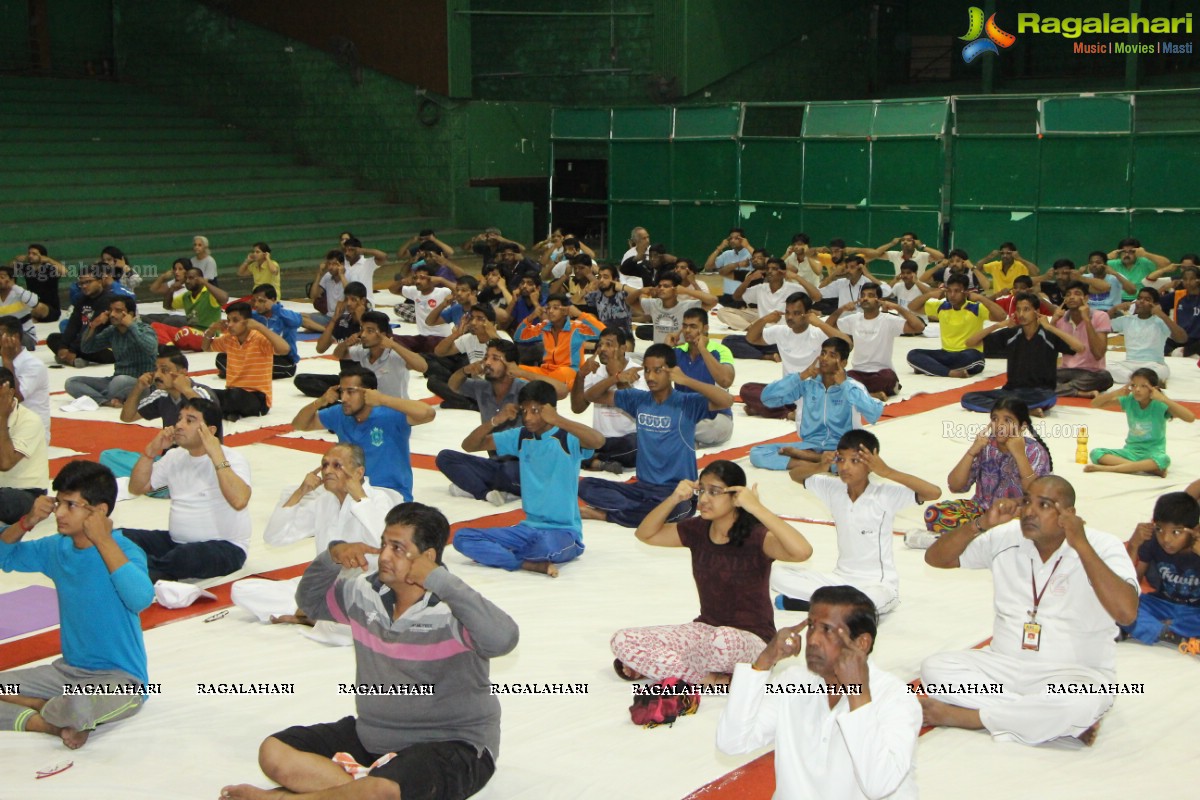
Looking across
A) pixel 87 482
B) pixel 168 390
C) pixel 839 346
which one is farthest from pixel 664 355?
pixel 87 482

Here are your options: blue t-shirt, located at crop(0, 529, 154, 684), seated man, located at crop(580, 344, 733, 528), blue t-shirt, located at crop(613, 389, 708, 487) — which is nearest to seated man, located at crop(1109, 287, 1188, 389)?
seated man, located at crop(580, 344, 733, 528)

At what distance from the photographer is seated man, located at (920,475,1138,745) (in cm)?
571

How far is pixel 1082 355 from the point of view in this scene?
1391 centimetres

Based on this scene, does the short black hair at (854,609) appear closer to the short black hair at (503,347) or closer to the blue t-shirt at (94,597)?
the blue t-shirt at (94,597)

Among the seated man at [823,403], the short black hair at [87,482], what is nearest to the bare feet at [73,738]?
the short black hair at [87,482]

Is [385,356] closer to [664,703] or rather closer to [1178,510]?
[664,703]

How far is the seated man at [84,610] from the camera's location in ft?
19.5

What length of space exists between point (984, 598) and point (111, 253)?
1191 centimetres

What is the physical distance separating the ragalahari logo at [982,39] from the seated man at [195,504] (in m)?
26.0

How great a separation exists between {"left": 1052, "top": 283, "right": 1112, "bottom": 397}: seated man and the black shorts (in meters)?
9.79

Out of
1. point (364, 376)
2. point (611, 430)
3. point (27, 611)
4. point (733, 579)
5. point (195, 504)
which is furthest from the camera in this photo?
point (611, 430)

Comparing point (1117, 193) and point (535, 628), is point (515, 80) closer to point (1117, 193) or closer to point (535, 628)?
point (1117, 193)

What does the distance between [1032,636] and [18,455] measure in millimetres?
6618

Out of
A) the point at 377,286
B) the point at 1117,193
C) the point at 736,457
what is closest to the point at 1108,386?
the point at 736,457
